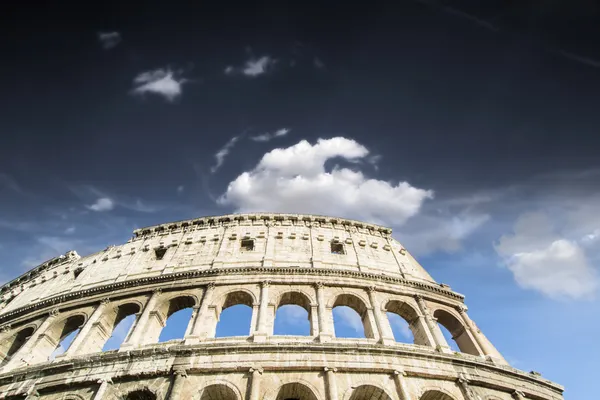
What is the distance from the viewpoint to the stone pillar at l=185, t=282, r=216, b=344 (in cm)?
1450

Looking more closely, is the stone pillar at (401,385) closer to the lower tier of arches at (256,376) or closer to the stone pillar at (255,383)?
the lower tier of arches at (256,376)

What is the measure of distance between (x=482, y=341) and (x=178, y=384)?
1444cm

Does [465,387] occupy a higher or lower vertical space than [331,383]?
higher

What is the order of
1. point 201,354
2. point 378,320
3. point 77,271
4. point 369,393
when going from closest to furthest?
point 369,393
point 201,354
point 378,320
point 77,271

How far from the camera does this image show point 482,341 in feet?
57.0

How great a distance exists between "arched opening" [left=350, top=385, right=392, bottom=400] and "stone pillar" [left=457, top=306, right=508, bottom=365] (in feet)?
20.5

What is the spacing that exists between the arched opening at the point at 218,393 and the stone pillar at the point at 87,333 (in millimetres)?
6933

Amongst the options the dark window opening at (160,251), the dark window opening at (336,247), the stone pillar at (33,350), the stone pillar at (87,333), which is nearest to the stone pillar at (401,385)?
the dark window opening at (336,247)

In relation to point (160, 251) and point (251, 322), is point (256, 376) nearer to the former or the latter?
point (251, 322)

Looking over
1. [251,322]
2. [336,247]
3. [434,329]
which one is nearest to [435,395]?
[434,329]

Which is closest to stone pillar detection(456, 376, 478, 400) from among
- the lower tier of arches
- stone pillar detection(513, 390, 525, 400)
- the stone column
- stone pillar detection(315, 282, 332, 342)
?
the lower tier of arches

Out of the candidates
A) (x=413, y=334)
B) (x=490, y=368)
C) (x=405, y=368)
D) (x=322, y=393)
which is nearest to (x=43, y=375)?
(x=322, y=393)

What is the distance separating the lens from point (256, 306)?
16359 millimetres

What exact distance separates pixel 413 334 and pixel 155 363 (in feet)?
39.5
